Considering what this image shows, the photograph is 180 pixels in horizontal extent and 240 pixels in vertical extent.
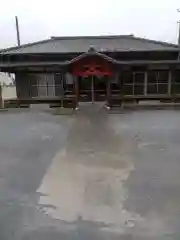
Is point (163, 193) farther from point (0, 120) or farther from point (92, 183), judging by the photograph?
point (0, 120)

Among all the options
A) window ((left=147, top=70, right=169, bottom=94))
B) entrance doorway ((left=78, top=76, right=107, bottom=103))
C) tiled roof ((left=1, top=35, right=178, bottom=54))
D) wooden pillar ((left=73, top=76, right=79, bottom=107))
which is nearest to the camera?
wooden pillar ((left=73, top=76, right=79, bottom=107))

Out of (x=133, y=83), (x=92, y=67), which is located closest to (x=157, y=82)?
(x=133, y=83)

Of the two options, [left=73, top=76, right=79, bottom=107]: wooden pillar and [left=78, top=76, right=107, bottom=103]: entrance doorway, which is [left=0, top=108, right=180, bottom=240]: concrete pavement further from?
[left=78, top=76, right=107, bottom=103]: entrance doorway

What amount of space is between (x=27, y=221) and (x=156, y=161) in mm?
3740

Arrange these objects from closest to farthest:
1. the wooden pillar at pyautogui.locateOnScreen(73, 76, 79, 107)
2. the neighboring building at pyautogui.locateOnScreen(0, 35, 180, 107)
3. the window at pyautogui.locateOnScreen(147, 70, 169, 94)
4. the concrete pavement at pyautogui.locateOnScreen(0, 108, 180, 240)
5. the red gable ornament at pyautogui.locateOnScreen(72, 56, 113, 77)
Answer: the concrete pavement at pyautogui.locateOnScreen(0, 108, 180, 240), the red gable ornament at pyautogui.locateOnScreen(72, 56, 113, 77), the wooden pillar at pyautogui.locateOnScreen(73, 76, 79, 107), the neighboring building at pyautogui.locateOnScreen(0, 35, 180, 107), the window at pyautogui.locateOnScreen(147, 70, 169, 94)

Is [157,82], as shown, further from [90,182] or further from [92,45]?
[90,182]

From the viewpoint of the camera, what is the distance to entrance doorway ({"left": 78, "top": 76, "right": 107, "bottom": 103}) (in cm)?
1873

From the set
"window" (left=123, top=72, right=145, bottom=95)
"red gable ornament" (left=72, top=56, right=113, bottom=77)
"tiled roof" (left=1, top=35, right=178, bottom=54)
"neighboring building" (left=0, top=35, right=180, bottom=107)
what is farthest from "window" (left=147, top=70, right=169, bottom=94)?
"red gable ornament" (left=72, top=56, right=113, bottom=77)

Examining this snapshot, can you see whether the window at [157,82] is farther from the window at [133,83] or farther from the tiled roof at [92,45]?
the tiled roof at [92,45]

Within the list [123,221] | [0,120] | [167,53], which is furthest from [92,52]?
[123,221]

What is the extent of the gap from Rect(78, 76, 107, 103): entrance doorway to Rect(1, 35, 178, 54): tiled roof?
1.64 metres

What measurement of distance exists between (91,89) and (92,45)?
10.9ft

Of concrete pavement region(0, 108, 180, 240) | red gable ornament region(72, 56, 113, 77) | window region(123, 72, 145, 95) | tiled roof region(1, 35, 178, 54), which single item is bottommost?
concrete pavement region(0, 108, 180, 240)

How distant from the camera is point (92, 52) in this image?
16547 millimetres
